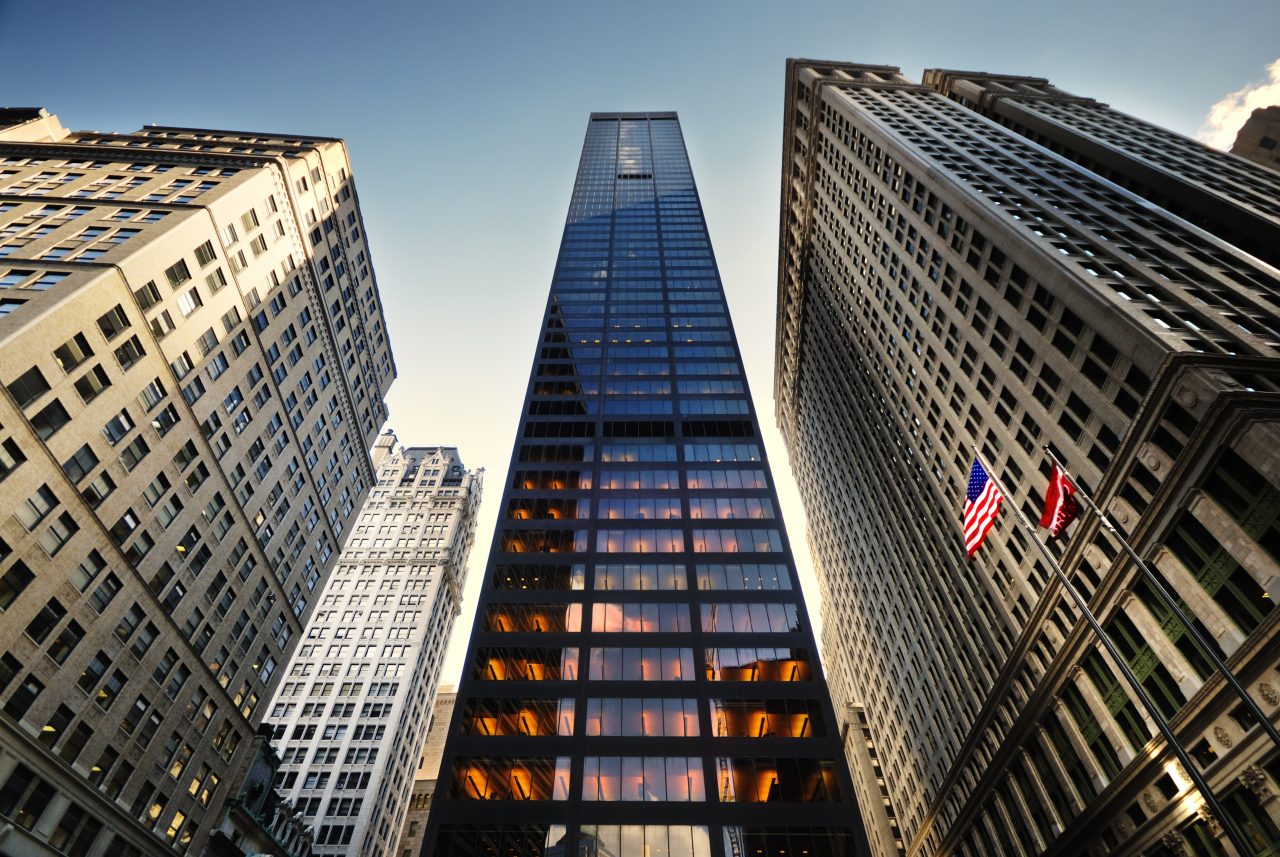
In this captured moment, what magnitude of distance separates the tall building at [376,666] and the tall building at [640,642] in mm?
54973

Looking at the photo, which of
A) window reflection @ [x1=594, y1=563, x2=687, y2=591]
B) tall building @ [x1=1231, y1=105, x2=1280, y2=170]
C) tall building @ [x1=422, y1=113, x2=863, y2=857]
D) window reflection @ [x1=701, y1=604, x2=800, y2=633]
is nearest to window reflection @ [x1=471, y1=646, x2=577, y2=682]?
tall building @ [x1=422, y1=113, x2=863, y2=857]

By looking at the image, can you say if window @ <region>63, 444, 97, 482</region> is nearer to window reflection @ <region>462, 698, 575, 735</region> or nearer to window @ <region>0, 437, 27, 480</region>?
window @ <region>0, 437, 27, 480</region>

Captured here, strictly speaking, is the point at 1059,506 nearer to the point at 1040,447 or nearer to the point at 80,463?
the point at 1040,447

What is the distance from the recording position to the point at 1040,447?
163 feet

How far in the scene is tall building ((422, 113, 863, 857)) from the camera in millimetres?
41406

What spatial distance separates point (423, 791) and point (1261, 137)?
588 ft

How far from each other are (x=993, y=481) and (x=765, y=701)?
2730 centimetres

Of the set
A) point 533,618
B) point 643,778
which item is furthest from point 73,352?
point 643,778

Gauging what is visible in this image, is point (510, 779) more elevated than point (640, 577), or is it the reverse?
point (640, 577)

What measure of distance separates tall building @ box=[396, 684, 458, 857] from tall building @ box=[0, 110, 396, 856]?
83.4 feet

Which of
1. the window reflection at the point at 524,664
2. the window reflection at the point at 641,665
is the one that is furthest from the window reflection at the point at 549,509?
the window reflection at the point at 641,665

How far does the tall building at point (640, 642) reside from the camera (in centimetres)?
4141

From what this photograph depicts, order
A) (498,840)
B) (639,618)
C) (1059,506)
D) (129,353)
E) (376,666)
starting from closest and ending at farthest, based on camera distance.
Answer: (1059,506) → (498,840) → (129,353) → (639,618) → (376,666)

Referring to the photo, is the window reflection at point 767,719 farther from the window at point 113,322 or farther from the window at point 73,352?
the window at point 113,322
